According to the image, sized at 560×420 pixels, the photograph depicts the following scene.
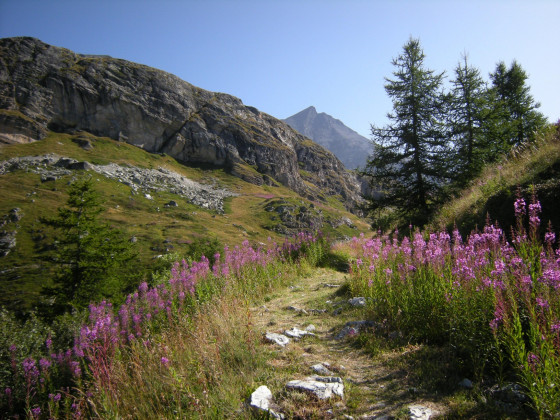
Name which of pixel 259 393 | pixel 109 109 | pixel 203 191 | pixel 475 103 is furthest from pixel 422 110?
pixel 109 109

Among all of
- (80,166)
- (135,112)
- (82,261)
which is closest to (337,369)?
(82,261)

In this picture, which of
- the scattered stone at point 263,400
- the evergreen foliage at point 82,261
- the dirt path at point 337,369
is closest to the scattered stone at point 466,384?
the dirt path at point 337,369

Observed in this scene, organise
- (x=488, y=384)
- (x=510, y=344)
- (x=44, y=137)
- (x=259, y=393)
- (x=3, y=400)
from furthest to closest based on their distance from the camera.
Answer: (x=44, y=137)
(x=3, y=400)
(x=259, y=393)
(x=488, y=384)
(x=510, y=344)

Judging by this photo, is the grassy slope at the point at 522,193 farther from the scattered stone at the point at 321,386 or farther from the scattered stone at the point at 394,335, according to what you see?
the scattered stone at the point at 321,386

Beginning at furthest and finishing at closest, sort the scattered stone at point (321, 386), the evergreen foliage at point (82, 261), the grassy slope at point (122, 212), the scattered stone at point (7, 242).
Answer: the scattered stone at point (7, 242), the grassy slope at point (122, 212), the evergreen foliage at point (82, 261), the scattered stone at point (321, 386)

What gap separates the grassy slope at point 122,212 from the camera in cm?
3595

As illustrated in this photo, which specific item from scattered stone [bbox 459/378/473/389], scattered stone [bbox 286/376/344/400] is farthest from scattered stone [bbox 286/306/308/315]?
scattered stone [bbox 459/378/473/389]

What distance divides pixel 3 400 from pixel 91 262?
14010 millimetres

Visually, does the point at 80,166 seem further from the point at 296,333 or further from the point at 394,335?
the point at 394,335

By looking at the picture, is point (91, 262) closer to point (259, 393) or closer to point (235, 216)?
point (259, 393)

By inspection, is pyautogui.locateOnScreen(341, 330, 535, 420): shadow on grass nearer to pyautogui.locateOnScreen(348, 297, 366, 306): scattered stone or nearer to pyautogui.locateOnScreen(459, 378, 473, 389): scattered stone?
pyautogui.locateOnScreen(459, 378, 473, 389): scattered stone

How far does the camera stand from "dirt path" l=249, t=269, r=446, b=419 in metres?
2.75

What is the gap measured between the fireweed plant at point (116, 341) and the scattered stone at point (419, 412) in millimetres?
1985

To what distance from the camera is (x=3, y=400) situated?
240 inches
